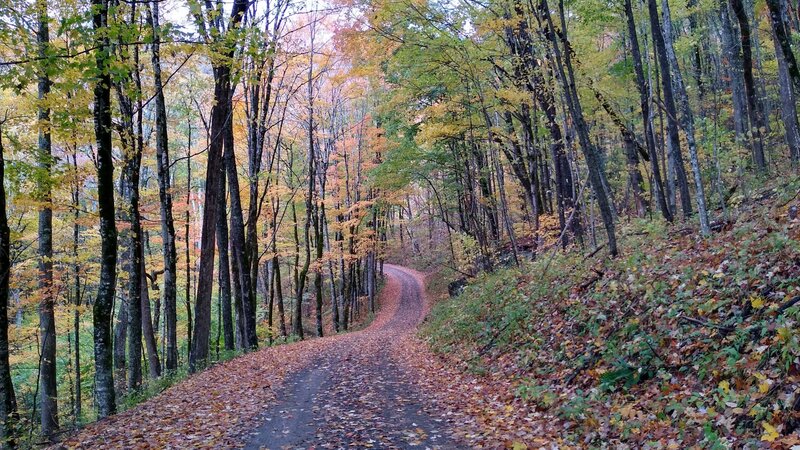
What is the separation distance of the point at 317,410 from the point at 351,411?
2.00ft

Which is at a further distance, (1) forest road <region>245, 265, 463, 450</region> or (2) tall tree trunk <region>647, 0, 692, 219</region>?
(2) tall tree trunk <region>647, 0, 692, 219</region>

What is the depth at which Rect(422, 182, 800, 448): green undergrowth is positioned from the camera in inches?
181

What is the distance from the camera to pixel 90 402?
25.4m

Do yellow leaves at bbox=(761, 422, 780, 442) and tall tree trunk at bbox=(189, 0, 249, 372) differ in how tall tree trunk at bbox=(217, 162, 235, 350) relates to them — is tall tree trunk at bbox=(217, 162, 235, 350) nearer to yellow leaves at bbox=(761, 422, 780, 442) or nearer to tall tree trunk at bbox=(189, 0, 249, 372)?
tall tree trunk at bbox=(189, 0, 249, 372)

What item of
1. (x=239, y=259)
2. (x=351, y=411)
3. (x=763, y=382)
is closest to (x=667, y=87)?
(x=763, y=382)

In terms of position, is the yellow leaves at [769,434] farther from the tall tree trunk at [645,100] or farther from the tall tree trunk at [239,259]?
the tall tree trunk at [239,259]

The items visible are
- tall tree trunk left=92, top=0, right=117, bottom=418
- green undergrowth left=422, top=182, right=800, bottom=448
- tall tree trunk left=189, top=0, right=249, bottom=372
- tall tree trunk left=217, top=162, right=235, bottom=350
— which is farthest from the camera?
tall tree trunk left=217, top=162, right=235, bottom=350

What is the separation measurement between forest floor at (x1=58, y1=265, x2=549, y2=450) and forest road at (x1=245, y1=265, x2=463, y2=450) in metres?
0.02

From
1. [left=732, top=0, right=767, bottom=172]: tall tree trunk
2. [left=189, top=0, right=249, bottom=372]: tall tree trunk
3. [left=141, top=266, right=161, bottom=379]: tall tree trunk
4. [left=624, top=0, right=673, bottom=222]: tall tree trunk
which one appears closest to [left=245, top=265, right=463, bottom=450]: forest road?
[left=189, top=0, right=249, bottom=372]: tall tree trunk

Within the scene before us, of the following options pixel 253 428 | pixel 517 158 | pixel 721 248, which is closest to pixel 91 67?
pixel 253 428

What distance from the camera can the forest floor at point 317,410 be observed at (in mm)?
6637

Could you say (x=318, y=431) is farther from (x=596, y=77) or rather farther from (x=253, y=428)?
(x=596, y=77)

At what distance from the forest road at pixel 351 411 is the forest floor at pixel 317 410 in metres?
0.02

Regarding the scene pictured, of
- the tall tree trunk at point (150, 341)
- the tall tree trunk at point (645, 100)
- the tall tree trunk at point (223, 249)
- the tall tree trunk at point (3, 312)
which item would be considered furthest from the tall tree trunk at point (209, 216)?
the tall tree trunk at point (645, 100)
